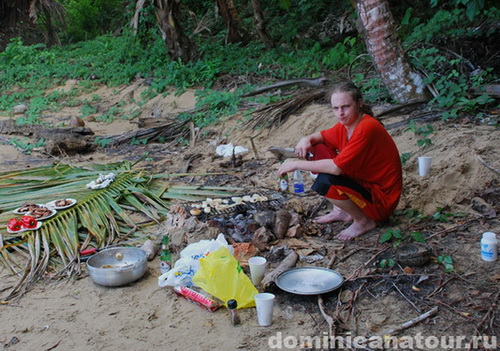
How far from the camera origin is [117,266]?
11.5 feet

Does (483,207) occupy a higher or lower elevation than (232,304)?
lower

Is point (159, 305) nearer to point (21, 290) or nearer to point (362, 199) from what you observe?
point (21, 290)

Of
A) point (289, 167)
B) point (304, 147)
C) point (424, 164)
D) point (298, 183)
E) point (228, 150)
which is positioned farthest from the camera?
point (228, 150)

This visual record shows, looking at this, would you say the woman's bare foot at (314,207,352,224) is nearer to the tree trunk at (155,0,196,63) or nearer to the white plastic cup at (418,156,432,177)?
the white plastic cup at (418,156,432,177)

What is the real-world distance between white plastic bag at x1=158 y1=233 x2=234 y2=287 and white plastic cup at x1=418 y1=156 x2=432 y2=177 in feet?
7.02

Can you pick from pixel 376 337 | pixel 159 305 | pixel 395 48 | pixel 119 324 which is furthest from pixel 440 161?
pixel 119 324

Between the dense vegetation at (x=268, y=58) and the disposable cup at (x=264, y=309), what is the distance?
343 centimetres

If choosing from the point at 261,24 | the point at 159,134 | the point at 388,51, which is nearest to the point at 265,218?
the point at 388,51

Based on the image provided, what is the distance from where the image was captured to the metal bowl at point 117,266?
3227mm

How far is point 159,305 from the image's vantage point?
3.01 metres

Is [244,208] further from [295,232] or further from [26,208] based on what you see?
[26,208]

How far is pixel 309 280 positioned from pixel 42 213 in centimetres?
244

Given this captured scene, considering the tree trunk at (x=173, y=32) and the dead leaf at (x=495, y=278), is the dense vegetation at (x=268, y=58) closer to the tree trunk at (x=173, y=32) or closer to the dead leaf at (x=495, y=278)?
the tree trunk at (x=173, y=32)

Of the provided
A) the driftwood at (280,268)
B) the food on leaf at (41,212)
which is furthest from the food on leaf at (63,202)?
the driftwood at (280,268)
